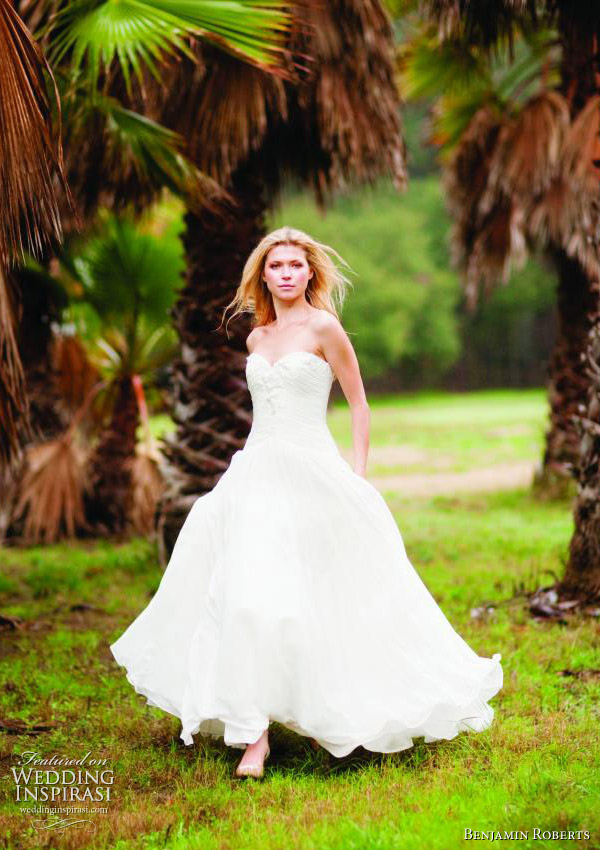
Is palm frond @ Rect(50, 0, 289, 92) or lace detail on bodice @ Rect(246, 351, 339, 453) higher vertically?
palm frond @ Rect(50, 0, 289, 92)

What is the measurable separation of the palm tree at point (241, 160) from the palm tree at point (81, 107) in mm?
369

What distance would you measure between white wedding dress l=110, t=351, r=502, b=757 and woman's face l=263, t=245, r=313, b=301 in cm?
29

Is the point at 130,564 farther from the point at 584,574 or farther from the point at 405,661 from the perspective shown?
the point at 405,661

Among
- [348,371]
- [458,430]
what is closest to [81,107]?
[348,371]

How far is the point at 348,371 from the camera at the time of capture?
3.96 metres

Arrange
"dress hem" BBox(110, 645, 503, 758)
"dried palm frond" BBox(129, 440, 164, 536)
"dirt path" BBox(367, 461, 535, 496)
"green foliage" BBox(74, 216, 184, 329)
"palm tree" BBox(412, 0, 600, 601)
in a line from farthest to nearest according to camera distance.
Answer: "dirt path" BBox(367, 461, 535, 496)
"dried palm frond" BBox(129, 440, 164, 536)
"green foliage" BBox(74, 216, 184, 329)
"palm tree" BBox(412, 0, 600, 601)
"dress hem" BBox(110, 645, 503, 758)

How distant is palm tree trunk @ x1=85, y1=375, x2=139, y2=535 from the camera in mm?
9820

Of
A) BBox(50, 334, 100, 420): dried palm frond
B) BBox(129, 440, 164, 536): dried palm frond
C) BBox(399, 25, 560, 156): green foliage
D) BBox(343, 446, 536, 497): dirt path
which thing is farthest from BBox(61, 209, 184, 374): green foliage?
BBox(343, 446, 536, 497): dirt path

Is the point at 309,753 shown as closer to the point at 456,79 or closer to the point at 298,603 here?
the point at 298,603

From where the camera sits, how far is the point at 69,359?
1064cm

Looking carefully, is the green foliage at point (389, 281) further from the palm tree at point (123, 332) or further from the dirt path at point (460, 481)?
the palm tree at point (123, 332)

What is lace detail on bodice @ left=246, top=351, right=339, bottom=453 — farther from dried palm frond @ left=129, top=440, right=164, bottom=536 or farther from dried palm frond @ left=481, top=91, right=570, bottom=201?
dried palm frond @ left=481, top=91, right=570, bottom=201

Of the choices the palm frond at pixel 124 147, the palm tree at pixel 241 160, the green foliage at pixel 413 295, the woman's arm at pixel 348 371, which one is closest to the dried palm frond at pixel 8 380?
the palm frond at pixel 124 147

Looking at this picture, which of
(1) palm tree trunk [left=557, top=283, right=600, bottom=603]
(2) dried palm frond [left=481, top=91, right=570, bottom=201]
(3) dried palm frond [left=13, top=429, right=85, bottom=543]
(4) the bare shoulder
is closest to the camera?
(4) the bare shoulder
